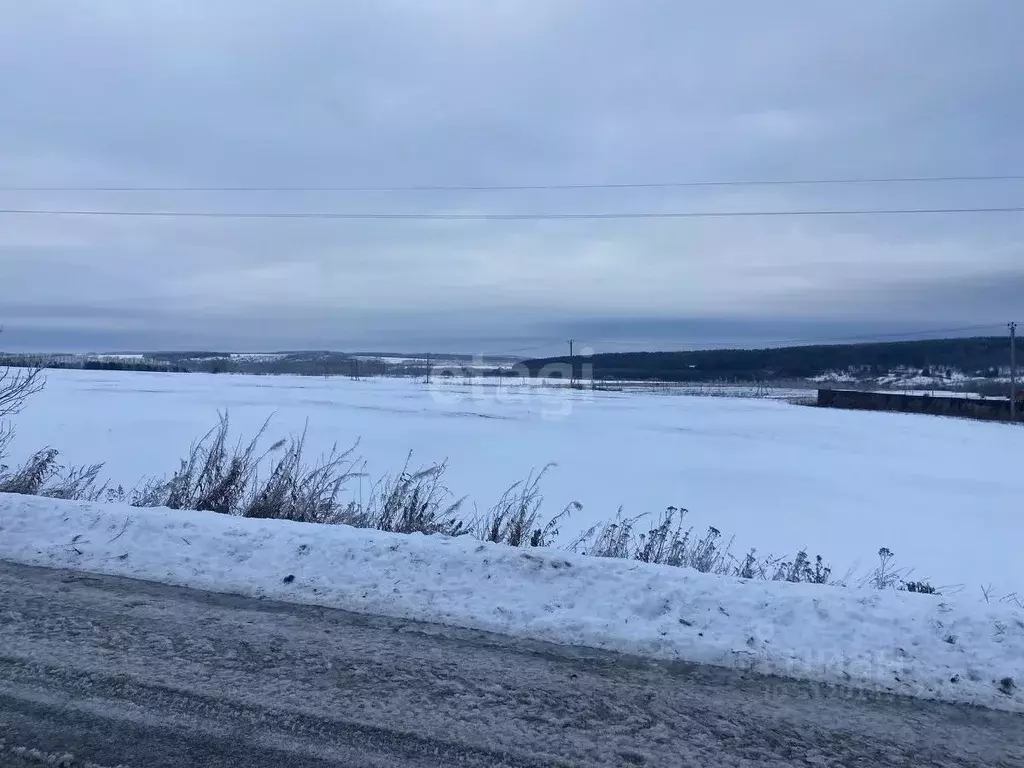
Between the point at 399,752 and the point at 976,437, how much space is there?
40960mm

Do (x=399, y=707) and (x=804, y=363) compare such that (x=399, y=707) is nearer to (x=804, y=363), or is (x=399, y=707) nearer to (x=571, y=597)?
(x=571, y=597)

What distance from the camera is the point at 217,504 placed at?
10219mm

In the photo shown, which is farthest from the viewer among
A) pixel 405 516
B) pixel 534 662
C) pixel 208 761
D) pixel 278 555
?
pixel 405 516

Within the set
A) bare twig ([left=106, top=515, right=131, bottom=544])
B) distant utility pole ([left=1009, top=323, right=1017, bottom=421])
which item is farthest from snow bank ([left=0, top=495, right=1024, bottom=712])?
distant utility pole ([left=1009, top=323, right=1017, bottom=421])

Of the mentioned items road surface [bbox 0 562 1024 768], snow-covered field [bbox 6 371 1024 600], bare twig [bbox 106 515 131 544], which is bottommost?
snow-covered field [bbox 6 371 1024 600]

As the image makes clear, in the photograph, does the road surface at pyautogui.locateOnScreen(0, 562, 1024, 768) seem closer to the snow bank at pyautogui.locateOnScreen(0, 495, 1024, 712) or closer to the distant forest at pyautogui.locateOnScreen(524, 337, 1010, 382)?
the snow bank at pyautogui.locateOnScreen(0, 495, 1024, 712)

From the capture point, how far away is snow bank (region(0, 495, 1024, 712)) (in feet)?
15.5

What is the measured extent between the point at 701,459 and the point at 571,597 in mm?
19905

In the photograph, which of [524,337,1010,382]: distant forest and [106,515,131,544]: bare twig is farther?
[524,337,1010,382]: distant forest

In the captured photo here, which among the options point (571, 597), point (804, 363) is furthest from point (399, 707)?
point (804, 363)

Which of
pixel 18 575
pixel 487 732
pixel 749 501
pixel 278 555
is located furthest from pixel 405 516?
pixel 749 501

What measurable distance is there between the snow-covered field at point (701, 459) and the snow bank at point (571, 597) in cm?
535

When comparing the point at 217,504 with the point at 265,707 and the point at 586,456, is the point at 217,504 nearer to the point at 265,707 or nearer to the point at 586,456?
the point at 265,707

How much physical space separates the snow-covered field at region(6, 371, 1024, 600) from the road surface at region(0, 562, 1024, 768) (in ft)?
22.1
